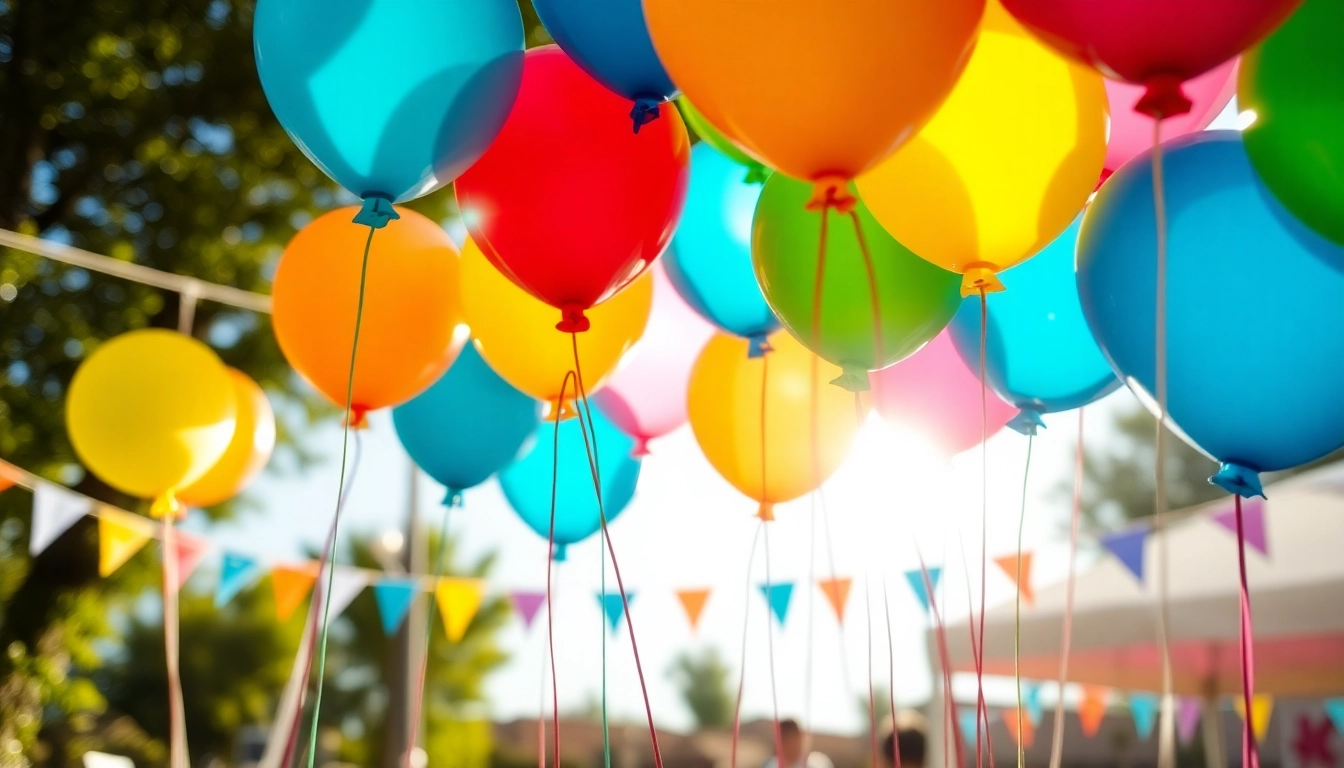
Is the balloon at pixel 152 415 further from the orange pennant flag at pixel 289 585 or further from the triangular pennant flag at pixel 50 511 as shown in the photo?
the orange pennant flag at pixel 289 585

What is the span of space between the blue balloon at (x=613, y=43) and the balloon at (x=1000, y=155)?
37 cm

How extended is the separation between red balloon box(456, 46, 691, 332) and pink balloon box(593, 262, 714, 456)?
0.62 m

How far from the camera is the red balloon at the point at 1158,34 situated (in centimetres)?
105

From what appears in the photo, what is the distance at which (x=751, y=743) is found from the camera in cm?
2395

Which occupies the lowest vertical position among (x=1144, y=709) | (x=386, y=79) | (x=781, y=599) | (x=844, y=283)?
(x=1144, y=709)

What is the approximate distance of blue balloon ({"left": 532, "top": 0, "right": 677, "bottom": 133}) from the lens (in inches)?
54.5

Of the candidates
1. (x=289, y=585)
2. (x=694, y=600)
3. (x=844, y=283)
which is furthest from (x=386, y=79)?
(x=289, y=585)

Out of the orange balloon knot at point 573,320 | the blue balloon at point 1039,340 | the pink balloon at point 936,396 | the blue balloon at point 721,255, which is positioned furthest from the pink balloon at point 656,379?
the blue balloon at point 1039,340

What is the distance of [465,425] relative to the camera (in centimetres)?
219

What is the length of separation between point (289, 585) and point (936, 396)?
287 cm

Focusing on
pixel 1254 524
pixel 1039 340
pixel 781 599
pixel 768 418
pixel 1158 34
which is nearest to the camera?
pixel 1158 34

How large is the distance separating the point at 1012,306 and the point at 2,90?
556cm

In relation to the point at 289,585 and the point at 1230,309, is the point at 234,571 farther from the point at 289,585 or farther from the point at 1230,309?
the point at 1230,309

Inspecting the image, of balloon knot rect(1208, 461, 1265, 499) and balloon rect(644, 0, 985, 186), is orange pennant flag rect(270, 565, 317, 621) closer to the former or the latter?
balloon rect(644, 0, 985, 186)
